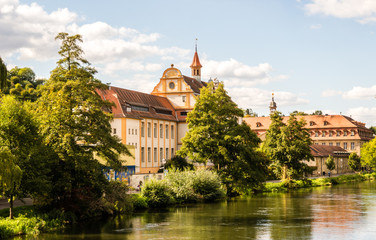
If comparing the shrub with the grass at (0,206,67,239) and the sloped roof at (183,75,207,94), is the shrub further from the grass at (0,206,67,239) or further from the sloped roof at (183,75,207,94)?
the sloped roof at (183,75,207,94)

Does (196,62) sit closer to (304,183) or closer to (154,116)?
(154,116)

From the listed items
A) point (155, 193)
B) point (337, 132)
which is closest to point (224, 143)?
point (155, 193)

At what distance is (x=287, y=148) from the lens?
60562 mm

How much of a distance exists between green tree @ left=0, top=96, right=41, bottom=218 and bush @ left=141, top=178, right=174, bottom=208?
11.9 metres

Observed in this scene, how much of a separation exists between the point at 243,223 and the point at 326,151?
72.0 metres

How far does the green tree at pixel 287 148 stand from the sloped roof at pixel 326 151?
27.2 metres

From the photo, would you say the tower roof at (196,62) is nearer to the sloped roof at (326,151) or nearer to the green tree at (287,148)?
the sloped roof at (326,151)

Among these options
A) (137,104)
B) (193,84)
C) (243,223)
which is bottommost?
(243,223)

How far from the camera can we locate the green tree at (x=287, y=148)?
2399 inches

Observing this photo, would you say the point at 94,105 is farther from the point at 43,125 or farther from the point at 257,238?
the point at 257,238

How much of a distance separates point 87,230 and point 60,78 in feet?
32.0

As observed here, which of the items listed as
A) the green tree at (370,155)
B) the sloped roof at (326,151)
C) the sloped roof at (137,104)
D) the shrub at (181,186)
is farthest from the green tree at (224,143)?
the green tree at (370,155)

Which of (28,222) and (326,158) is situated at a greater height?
(326,158)

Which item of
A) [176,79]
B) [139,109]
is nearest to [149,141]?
[139,109]
